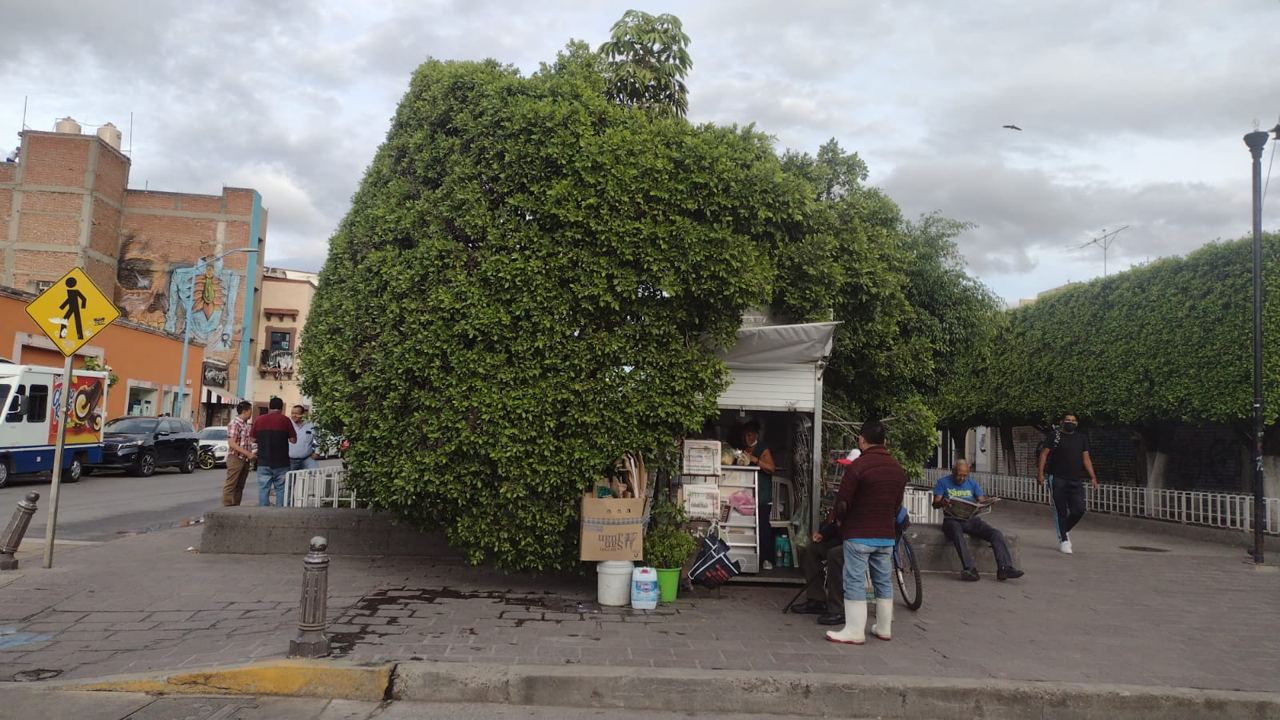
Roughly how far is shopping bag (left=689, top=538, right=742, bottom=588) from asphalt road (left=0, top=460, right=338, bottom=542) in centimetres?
867

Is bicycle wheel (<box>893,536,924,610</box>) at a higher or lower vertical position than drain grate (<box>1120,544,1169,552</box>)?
higher

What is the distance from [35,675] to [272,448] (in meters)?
5.78

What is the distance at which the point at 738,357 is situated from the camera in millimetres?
8609

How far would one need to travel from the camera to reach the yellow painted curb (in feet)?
17.3

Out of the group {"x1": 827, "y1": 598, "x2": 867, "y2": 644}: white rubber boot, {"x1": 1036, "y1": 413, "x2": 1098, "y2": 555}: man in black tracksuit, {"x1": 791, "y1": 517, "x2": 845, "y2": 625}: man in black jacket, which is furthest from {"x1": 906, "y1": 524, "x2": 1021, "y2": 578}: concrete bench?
{"x1": 827, "y1": 598, "x2": 867, "y2": 644}: white rubber boot

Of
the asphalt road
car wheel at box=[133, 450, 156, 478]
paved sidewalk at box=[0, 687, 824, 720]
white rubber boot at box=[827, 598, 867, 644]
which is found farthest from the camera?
car wheel at box=[133, 450, 156, 478]

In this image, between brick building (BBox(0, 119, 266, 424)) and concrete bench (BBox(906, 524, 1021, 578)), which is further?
brick building (BBox(0, 119, 266, 424))

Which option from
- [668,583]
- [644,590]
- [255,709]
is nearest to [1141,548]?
[668,583]

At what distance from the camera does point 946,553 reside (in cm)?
1005

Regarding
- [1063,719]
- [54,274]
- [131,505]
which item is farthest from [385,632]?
[54,274]

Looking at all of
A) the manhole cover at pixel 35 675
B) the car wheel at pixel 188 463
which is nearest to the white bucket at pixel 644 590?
the manhole cover at pixel 35 675

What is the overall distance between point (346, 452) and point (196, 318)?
1690 inches

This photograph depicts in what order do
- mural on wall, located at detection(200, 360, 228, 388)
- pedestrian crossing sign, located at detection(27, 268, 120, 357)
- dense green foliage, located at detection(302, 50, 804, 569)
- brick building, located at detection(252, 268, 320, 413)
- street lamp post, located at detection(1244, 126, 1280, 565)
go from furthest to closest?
brick building, located at detection(252, 268, 320, 413) → mural on wall, located at detection(200, 360, 228, 388) → street lamp post, located at detection(1244, 126, 1280, 565) → pedestrian crossing sign, located at detection(27, 268, 120, 357) → dense green foliage, located at detection(302, 50, 804, 569)

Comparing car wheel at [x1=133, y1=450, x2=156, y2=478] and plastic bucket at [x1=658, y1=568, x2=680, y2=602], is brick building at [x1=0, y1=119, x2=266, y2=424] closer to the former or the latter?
car wheel at [x1=133, y1=450, x2=156, y2=478]
